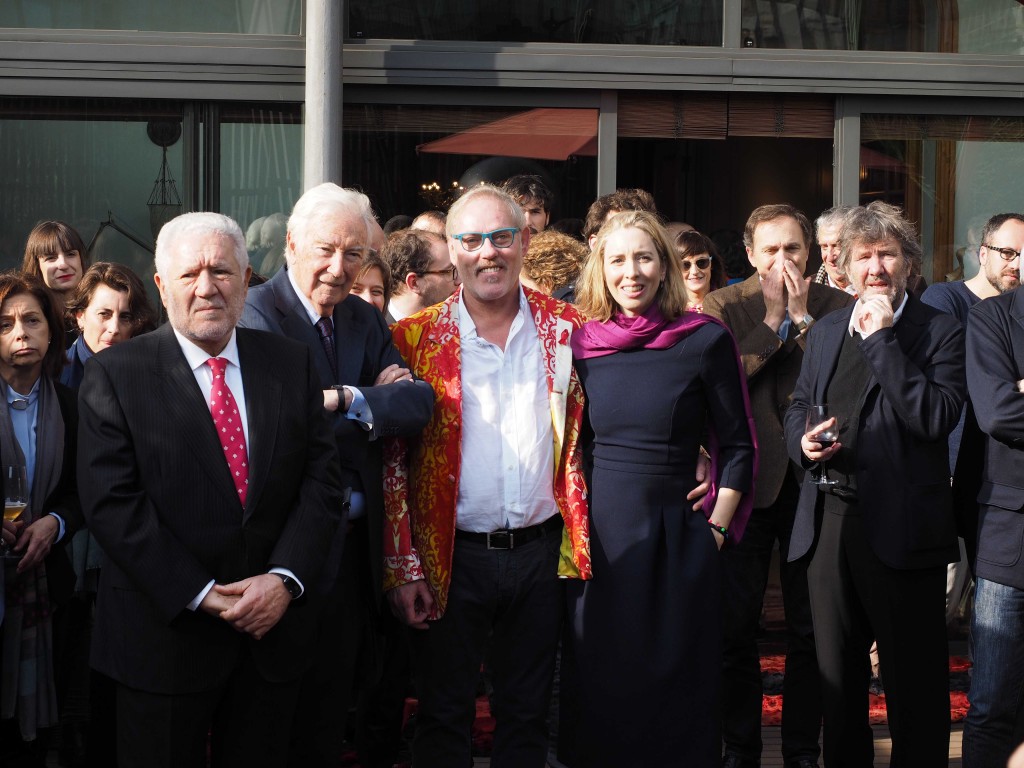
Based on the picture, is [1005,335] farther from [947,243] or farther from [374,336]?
[947,243]

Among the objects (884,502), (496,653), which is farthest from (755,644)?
(496,653)

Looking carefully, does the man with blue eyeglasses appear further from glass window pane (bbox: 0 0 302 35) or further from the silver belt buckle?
glass window pane (bbox: 0 0 302 35)

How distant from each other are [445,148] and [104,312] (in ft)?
8.72

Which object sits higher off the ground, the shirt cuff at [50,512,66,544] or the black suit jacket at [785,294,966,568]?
the black suit jacket at [785,294,966,568]

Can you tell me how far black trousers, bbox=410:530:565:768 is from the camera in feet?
13.7

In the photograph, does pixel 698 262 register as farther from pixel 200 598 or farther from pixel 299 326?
pixel 200 598

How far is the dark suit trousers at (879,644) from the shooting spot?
4562 millimetres

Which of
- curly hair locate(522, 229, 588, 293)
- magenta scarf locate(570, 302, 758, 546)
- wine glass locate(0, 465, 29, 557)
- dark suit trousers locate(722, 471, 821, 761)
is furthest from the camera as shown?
curly hair locate(522, 229, 588, 293)

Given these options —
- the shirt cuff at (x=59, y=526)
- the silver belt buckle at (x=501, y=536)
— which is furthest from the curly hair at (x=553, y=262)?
the shirt cuff at (x=59, y=526)

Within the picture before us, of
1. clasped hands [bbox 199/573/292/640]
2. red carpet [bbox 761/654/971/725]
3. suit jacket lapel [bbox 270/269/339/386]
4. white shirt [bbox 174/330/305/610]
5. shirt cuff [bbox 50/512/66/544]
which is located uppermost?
suit jacket lapel [bbox 270/269/339/386]

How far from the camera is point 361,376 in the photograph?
420cm

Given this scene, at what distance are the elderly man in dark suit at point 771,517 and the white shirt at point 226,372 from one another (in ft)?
7.23

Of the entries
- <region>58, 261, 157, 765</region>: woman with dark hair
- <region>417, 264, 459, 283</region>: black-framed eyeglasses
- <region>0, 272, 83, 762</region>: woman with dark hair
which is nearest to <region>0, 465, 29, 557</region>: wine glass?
<region>0, 272, 83, 762</region>: woman with dark hair

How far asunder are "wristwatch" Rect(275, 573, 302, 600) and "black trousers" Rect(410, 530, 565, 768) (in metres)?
0.64
